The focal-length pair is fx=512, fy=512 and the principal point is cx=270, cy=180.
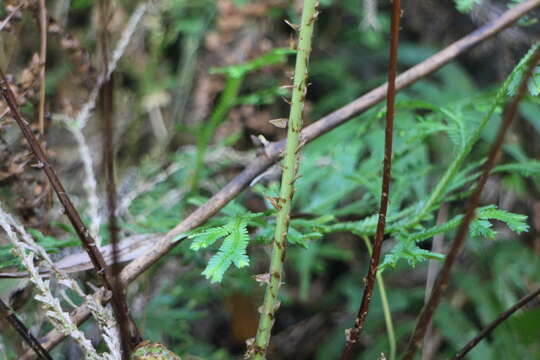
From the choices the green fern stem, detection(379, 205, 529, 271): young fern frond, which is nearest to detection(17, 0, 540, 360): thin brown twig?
detection(379, 205, 529, 271): young fern frond

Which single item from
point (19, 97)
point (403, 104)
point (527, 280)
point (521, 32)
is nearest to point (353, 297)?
point (527, 280)

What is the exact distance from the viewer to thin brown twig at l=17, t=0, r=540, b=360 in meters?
0.88

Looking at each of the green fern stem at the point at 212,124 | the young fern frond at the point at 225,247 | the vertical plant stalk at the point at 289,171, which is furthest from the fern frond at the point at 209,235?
the green fern stem at the point at 212,124

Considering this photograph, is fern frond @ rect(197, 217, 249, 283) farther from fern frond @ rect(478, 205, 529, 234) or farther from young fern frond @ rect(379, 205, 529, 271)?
fern frond @ rect(478, 205, 529, 234)

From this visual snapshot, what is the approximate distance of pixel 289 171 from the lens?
721 millimetres

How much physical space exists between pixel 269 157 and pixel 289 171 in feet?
0.92

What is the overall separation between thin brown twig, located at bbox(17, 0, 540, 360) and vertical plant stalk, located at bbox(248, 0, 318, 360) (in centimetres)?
6

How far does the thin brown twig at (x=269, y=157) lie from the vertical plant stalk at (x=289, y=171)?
6 centimetres

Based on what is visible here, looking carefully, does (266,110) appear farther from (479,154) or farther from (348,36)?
(479,154)

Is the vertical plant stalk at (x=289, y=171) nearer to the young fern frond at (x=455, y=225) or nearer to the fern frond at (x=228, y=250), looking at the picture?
the fern frond at (x=228, y=250)

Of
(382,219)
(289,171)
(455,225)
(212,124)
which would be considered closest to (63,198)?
(289,171)

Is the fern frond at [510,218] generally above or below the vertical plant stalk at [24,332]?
above

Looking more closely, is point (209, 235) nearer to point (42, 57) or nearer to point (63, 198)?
point (63, 198)

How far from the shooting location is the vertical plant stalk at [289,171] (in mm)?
694
